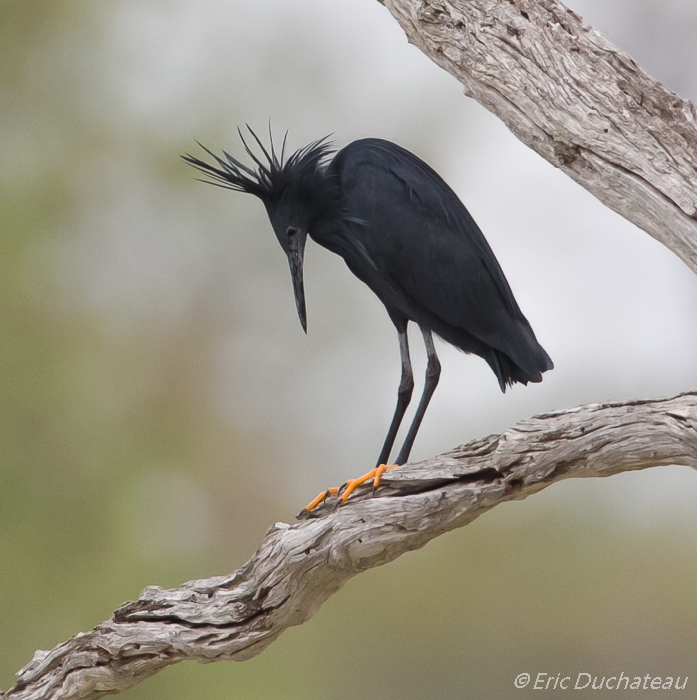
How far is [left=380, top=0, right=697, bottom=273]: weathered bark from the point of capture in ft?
6.01

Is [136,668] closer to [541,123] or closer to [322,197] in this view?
[322,197]

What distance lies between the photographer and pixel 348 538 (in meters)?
1.83

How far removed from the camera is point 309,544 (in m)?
1.85

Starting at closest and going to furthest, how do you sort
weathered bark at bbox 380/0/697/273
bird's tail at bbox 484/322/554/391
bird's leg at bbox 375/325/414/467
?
weathered bark at bbox 380/0/697/273
bird's tail at bbox 484/322/554/391
bird's leg at bbox 375/325/414/467

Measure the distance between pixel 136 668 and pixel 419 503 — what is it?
826 millimetres

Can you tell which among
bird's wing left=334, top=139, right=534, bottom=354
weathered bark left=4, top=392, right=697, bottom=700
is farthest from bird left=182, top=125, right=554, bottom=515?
weathered bark left=4, top=392, right=697, bottom=700

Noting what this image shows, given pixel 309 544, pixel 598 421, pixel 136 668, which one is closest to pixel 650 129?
pixel 598 421

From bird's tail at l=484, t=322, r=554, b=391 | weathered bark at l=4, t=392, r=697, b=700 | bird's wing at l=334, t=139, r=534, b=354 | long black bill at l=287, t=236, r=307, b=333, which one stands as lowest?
weathered bark at l=4, t=392, r=697, b=700

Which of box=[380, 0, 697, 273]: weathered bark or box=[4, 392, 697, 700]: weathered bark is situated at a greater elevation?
box=[380, 0, 697, 273]: weathered bark

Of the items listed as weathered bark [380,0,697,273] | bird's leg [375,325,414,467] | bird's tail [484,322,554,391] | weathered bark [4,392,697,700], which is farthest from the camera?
bird's leg [375,325,414,467]

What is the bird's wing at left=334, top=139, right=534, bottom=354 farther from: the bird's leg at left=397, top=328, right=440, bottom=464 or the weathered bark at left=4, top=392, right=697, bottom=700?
the weathered bark at left=4, top=392, right=697, bottom=700

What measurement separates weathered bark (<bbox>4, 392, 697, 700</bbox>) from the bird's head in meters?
0.69

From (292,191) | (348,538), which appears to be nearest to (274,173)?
(292,191)

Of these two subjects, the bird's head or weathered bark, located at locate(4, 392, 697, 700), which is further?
the bird's head
